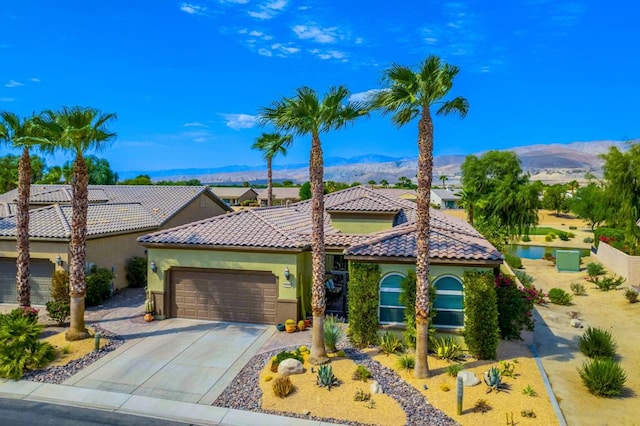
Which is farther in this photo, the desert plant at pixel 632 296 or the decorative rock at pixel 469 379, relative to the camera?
the desert plant at pixel 632 296

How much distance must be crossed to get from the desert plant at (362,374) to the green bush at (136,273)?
53.3 feet

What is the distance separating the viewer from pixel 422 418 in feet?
35.7

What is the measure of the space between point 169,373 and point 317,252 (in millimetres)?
5898

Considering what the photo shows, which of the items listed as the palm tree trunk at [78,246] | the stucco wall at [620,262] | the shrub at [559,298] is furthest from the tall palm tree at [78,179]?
the stucco wall at [620,262]

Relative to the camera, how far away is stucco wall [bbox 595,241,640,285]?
2700cm

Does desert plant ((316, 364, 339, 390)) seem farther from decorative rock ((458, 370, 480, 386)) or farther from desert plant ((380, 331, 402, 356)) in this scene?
decorative rock ((458, 370, 480, 386))

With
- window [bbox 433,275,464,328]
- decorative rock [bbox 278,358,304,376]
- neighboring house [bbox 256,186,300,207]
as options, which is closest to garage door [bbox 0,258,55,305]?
decorative rock [bbox 278,358,304,376]

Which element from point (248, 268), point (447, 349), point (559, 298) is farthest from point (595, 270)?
point (248, 268)

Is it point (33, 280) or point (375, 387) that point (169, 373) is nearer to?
point (375, 387)

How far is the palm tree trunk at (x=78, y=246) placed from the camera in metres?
15.8

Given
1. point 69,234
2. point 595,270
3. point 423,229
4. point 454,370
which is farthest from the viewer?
point 595,270

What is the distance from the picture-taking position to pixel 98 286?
2123 cm

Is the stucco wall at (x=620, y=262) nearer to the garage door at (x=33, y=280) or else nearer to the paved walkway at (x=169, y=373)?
the paved walkway at (x=169, y=373)

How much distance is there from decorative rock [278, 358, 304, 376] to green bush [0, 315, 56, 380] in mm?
7628
